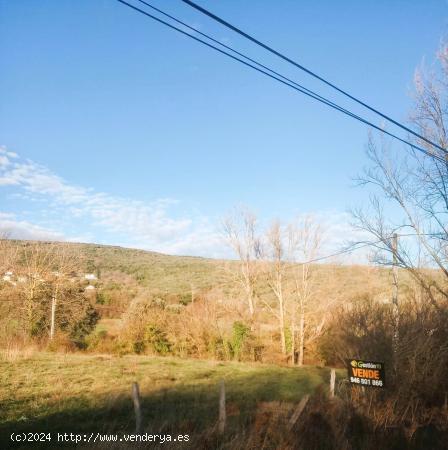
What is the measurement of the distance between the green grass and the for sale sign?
9.24 ft

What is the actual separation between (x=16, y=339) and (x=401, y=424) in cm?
2500

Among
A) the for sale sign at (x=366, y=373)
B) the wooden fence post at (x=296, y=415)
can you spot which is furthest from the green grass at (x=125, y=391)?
the for sale sign at (x=366, y=373)

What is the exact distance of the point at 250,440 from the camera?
283 inches

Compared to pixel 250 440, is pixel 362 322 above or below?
above

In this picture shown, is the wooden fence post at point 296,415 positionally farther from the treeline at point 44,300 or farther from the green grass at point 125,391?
the treeline at point 44,300

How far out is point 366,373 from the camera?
30.9 ft

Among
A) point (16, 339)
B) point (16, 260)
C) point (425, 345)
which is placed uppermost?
point (16, 260)

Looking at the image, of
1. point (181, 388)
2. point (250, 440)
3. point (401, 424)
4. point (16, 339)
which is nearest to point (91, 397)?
point (181, 388)

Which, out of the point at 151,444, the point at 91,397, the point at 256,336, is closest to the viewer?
the point at 151,444

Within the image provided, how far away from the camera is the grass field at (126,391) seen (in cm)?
975

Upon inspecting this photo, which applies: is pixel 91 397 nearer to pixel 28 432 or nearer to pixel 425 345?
pixel 28 432

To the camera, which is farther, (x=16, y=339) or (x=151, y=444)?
(x=16, y=339)

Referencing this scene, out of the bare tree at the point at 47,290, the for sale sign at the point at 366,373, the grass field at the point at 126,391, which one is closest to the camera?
the for sale sign at the point at 366,373

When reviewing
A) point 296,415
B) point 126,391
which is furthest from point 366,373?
point 126,391
